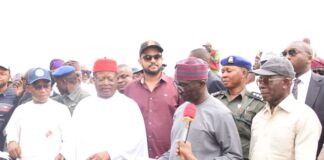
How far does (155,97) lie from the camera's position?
5113 millimetres

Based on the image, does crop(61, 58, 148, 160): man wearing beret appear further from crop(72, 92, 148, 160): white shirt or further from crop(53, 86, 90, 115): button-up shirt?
crop(53, 86, 90, 115): button-up shirt

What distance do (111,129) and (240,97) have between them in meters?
1.46

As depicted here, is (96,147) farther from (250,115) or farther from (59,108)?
(250,115)

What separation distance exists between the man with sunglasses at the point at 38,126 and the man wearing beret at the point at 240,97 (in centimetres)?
202

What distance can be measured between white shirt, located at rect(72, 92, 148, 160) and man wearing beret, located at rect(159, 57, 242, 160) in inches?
40.1

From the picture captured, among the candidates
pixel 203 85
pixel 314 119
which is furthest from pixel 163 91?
pixel 314 119

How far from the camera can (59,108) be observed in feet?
17.8

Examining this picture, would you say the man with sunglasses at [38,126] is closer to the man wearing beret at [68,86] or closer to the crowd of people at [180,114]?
the crowd of people at [180,114]

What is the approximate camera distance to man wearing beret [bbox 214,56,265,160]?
4246 millimetres

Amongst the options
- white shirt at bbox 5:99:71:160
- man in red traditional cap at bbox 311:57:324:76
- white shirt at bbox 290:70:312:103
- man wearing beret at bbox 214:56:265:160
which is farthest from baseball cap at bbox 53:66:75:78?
man in red traditional cap at bbox 311:57:324:76

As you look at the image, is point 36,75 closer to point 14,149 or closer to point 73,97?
point 73,97

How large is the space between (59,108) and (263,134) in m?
2.78

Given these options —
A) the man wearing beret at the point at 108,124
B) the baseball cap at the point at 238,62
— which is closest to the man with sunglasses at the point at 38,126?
the man wearing beret at the point at 108,124

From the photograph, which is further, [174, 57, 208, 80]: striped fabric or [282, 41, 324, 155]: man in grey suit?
[282, 41, 324, 155]: man in grey suit
